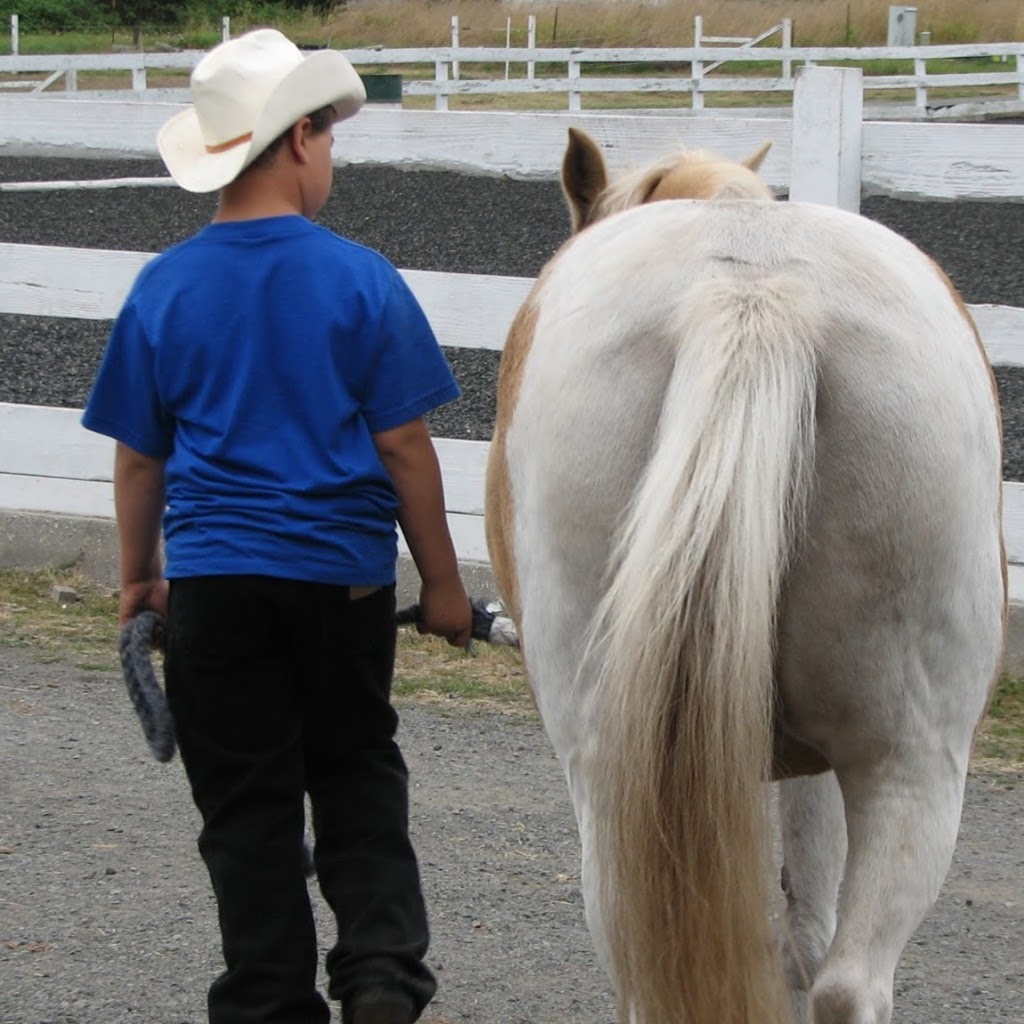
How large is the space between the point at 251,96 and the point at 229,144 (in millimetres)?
76

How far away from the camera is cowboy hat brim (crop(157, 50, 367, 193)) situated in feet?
7.41

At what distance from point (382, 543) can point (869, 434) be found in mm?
835

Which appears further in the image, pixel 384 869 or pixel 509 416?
pixel 384 869

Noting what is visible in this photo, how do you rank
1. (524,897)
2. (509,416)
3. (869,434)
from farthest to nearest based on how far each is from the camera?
(524,897) → (509,416) → (869,434)

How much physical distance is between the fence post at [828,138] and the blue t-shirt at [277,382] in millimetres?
2587

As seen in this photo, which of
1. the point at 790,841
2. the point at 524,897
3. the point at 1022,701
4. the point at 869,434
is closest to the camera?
the point at 869,434

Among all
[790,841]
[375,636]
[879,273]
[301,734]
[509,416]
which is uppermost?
[879,273]

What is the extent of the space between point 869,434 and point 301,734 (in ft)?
3.39

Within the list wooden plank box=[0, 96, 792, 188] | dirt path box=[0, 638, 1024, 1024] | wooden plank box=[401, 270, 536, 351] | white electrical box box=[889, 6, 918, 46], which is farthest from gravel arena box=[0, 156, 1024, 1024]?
white electrical box box=[889, 6, 918, 46]

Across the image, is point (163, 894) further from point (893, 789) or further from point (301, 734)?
point (893, 789)

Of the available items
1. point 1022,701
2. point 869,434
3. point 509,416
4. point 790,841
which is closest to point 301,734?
point 509,416

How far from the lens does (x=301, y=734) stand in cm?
244

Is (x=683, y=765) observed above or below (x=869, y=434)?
below

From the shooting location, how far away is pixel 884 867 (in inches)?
77.5
